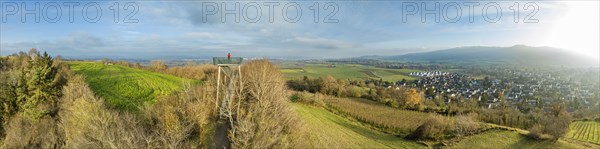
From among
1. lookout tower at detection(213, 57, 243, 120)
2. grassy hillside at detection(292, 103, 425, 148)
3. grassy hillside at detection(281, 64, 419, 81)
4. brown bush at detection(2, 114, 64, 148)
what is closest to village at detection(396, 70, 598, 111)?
grassy hillside at detection(281, 64, 419, 81)

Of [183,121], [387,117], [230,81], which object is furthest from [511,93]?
[183,121]

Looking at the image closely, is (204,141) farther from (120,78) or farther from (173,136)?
(120,78)

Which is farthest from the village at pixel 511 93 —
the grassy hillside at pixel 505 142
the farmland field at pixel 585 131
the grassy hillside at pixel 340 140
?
the grassy hillside at pixel 340 140

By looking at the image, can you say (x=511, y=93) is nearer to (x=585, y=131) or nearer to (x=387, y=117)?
(x=585, y=131)

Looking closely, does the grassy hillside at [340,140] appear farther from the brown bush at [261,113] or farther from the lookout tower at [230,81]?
the lookout tower at [230,81]

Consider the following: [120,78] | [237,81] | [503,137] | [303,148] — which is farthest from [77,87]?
[503,137]

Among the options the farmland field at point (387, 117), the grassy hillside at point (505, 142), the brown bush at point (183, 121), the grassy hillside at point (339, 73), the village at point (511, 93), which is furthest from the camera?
the grassy hillside at point (339, 73)

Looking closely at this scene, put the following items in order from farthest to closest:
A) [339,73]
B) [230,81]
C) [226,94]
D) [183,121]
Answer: [339,73] < [230,81] < [226,94] < [183,121]
